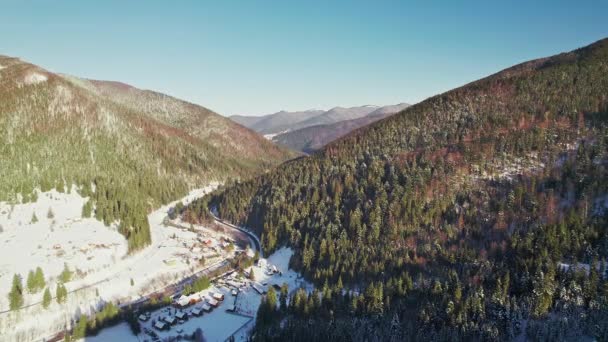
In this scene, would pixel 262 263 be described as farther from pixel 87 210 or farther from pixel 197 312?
pixel 87 210

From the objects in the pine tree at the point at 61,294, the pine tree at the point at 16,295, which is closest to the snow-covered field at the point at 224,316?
the pine tree at the point at 61,294

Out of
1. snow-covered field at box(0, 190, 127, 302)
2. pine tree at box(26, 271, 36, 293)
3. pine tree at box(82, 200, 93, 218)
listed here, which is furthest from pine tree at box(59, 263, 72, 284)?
pine tree at box(82, 200, 93, 218)

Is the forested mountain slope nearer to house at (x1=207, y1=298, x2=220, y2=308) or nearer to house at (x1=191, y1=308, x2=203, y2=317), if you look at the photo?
house at (x1=207, y1=298, x2=220, y2=308)

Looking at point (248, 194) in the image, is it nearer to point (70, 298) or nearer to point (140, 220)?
point (140, 220)

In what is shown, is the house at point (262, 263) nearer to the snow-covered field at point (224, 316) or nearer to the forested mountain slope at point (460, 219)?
the snow-covered field at point (224, 316)

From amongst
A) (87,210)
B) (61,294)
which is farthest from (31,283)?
(87,210)

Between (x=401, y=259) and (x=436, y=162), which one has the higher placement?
(x=436, y=162)

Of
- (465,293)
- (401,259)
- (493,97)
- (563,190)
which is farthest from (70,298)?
(493,97)
